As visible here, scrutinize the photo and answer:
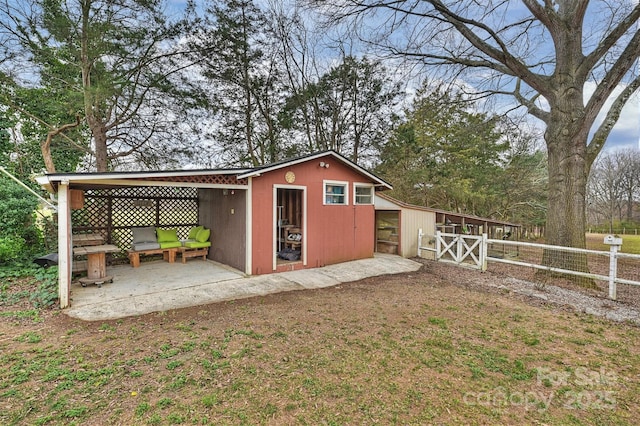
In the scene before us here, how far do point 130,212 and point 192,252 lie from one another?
2.05 metres

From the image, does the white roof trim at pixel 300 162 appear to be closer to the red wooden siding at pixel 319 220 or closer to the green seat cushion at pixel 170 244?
the red wooden siding at pixel 319 220

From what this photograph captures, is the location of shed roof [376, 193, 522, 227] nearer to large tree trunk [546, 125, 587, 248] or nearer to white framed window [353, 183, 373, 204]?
white framed window [353, 183, 373, 204]

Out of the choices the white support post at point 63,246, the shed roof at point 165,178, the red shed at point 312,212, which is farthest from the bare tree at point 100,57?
the red shed at point 312,212

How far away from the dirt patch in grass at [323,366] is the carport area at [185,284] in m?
0.37

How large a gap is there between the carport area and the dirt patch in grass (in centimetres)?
37

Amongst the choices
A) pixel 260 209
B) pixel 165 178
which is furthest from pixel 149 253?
pixel 260 209

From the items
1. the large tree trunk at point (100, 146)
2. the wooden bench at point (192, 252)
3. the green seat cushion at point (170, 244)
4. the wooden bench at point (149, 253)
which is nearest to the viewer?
the wooden bench at point (149, 253)

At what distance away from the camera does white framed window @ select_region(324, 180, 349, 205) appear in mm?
7711

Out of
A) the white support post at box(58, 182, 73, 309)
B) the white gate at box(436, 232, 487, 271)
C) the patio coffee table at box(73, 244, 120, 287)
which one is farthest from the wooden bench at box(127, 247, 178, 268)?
the white gate at box(436, 232, 487, 271)

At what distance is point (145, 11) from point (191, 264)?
8231 mm

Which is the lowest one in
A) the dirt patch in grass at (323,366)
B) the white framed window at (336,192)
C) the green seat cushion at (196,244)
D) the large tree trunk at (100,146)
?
the dirt patch in grass at (323,366)

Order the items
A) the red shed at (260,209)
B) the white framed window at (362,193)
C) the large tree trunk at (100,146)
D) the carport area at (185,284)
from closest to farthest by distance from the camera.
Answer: the carport area at (185,284) → the red shed at (260,209) → the white framed window at (362,193) → the large tree trunk at (100,146)

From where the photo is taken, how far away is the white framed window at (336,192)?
7711 mm

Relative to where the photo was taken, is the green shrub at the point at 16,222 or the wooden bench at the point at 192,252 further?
the wooden bench at the point at 192,252
